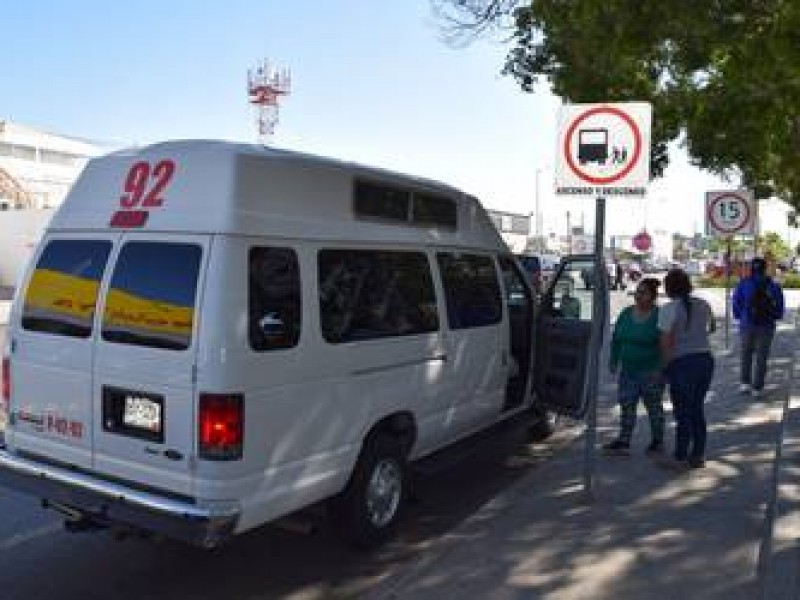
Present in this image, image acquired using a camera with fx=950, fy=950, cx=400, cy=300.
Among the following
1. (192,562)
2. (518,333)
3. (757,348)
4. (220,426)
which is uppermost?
(518,333)

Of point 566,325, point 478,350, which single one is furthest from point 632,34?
point 478,350

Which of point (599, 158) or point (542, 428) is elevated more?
point (599, 158)

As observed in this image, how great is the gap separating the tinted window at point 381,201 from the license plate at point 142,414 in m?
1.74

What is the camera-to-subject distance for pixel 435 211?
6875mm

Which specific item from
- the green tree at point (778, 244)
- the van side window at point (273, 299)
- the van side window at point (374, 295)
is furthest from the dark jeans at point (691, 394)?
the green tree at point (778, 244)

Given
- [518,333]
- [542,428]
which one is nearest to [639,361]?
[518,333]

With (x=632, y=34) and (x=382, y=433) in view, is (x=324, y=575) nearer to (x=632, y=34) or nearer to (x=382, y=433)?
(x=382, y=433)

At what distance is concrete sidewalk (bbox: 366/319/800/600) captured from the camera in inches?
204

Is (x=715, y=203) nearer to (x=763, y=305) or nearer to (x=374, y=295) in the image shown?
(x=763, y=305)

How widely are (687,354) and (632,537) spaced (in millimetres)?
2378

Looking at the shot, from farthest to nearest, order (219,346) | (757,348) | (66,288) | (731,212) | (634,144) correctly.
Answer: (731,212) → (757,348) → (634,144) → (66,288) → (219,346)

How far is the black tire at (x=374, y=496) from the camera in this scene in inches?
228

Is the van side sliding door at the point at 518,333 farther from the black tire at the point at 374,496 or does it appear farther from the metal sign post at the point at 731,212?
the metal sign post at the point at 731,212

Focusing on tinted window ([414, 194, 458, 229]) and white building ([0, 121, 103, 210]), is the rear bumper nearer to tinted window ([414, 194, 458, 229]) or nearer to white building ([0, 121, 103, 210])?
tinted window ([414, 194, 458, 229])
